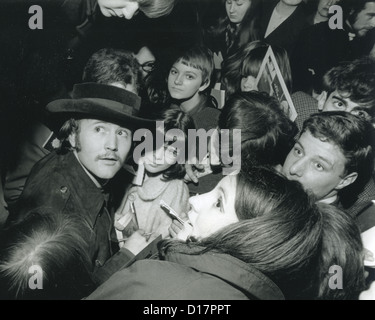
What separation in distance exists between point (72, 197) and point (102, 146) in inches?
10.0

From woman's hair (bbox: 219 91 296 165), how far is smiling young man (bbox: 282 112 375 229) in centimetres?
6

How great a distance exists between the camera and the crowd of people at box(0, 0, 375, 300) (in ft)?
5.58

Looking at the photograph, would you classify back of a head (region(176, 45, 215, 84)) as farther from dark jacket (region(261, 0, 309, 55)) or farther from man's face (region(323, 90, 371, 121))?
man's face (region(323, 90, 371, 121))

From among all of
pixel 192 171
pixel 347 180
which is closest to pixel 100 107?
pixel 192 171

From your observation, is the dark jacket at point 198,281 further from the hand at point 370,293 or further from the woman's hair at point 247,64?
the woman's hair at point 247,64

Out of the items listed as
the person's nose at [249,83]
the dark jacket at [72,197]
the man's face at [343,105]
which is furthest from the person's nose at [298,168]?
the dark jacket at [72,197]

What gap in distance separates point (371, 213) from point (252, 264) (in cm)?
81

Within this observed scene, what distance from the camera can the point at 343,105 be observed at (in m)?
1.73

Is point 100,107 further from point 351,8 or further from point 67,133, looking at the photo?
point 351,8

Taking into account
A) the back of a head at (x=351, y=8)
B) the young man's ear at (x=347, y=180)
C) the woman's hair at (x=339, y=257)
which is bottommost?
the woman's hair at (x=339, y=257)

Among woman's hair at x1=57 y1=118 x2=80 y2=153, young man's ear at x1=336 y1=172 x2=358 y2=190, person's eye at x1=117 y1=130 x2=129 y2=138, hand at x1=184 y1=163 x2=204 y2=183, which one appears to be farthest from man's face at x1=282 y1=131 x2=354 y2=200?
woman's hair at x1=57 y1=118 x2=80 y2=153

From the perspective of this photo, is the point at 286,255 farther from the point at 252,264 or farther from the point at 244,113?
the point at 244,113

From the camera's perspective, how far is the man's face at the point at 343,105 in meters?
1.73

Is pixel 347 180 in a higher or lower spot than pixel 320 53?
lower
